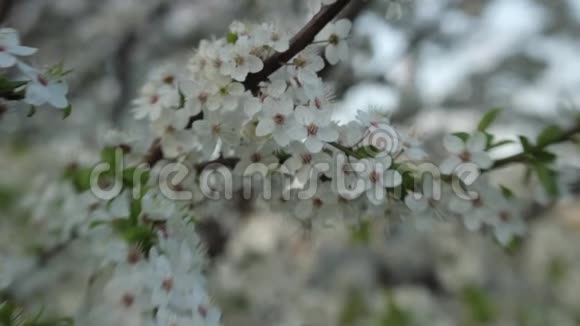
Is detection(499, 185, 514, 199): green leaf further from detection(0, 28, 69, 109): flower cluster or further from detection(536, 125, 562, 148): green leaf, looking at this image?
detection(0, 28, 69, 109): flower cluster

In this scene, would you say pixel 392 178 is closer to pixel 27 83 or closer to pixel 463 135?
pixel 463 135

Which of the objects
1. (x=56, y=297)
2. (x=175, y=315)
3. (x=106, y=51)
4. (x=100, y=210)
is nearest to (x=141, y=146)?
(x=100, y=210)

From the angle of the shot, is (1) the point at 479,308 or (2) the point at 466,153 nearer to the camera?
(2) the point at 466,153

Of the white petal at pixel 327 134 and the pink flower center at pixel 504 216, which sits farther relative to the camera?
the pink flower center at pixel 504 216

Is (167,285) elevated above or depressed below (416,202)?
below

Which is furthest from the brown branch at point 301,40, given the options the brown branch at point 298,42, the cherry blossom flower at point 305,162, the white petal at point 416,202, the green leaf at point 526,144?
the green leaf at point 526,144

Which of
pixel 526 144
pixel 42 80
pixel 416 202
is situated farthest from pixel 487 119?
pixel 42 80

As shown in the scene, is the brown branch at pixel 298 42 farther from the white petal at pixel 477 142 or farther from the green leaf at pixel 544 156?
the green leaf at pixel 544 156
